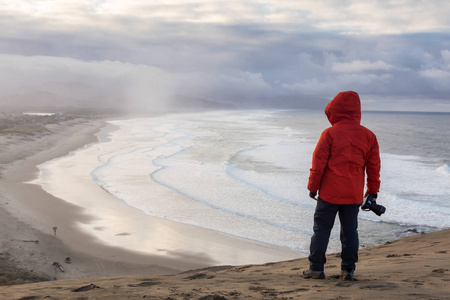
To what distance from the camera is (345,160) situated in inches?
186

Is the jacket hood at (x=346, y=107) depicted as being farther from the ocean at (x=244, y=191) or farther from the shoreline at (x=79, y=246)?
the ocean at (x=244, y=191)

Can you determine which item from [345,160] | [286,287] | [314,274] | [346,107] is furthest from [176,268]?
[346,107]

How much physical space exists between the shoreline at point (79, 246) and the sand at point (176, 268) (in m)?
0.02

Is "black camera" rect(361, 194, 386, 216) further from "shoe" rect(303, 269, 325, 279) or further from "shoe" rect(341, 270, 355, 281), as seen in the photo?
"shoe" rect(303, 269, 325, 279)

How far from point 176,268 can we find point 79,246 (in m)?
2.89

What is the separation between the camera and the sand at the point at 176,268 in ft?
15.1

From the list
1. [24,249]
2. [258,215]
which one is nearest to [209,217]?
[258,215]

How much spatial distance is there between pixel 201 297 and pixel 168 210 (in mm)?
10223

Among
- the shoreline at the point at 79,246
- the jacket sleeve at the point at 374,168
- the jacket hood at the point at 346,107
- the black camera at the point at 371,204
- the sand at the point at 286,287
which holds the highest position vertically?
the jacket hood at the point at 346,107

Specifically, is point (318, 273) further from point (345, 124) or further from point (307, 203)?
point (307, 203)

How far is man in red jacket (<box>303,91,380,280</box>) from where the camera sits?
186 inches

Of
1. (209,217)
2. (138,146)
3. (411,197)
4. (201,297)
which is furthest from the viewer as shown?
(138,146)

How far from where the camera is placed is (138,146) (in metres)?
35.1

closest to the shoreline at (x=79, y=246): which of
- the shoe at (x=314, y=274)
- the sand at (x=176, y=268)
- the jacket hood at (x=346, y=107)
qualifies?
the sand at (x=176, y=268)
